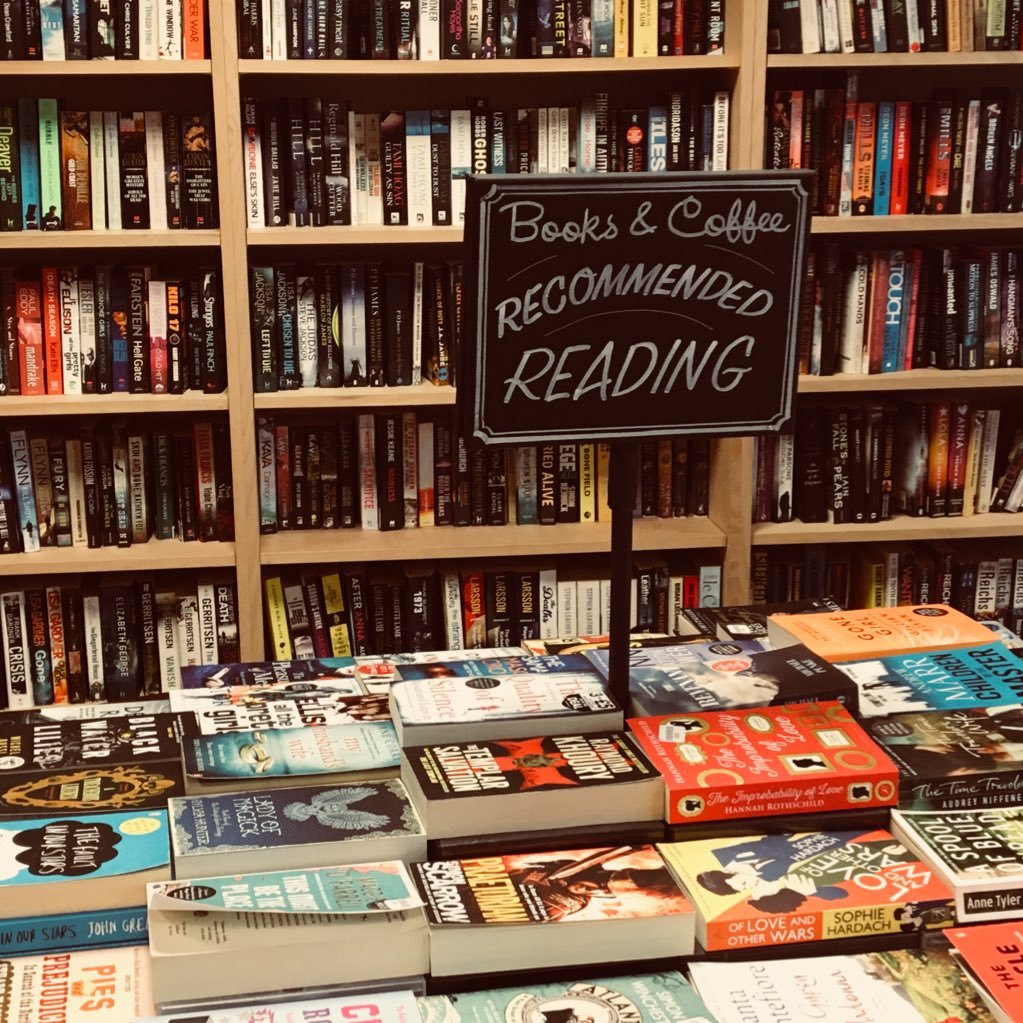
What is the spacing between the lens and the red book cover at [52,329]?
254cm

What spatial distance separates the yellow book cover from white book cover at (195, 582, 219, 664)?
0.35 ft

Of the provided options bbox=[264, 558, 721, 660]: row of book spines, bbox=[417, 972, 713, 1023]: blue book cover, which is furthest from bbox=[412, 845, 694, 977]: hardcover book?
bbox=[264, 558, 721, 660]: row of book spines

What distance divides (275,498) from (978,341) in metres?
1.43

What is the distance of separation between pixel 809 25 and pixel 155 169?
4.08 feet

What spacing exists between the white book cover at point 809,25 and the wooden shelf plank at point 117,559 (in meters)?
1.46

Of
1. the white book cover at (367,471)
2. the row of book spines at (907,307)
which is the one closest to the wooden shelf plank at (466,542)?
the white book cover at (367,471)

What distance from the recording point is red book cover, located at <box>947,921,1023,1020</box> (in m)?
1.06

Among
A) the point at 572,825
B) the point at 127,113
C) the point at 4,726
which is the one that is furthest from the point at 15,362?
the point at 572,825

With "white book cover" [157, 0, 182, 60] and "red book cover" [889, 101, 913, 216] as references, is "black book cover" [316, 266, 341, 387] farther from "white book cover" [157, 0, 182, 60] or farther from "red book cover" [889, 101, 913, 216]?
"red book cover" [889, 101, 913, 216]

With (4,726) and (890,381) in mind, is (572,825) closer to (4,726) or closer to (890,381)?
(4,726)

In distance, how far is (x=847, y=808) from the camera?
4.16ft

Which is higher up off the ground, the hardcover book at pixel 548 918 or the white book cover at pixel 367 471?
the white book cover at pixel 367 471

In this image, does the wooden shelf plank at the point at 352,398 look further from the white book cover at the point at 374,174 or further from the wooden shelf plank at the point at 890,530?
the wooden shelf plank at the point at 890,530

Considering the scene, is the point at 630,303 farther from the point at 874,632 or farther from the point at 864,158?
the point at 864,158
